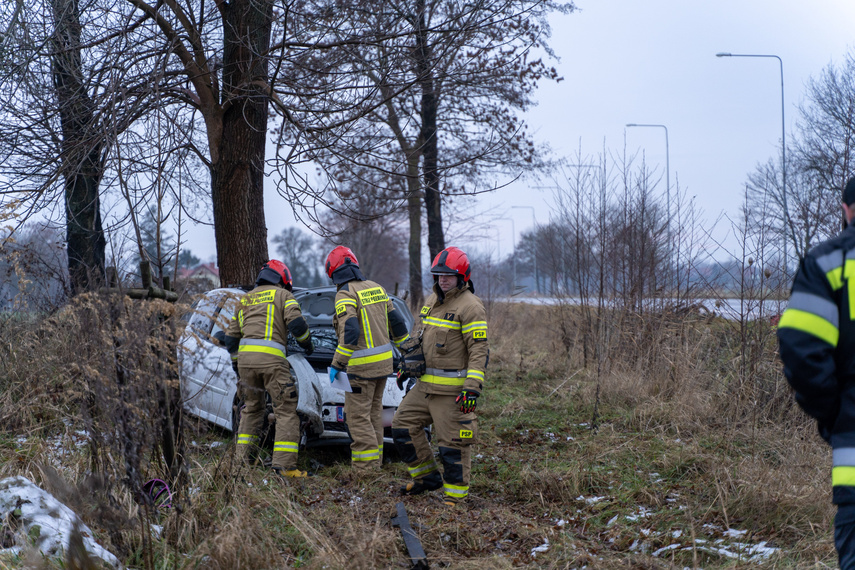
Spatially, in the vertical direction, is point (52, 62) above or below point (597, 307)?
above

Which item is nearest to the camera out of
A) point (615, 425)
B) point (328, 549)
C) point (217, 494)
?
point (328, 549)

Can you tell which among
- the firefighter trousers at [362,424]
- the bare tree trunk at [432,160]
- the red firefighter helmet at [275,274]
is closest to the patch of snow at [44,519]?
the firefighter trousers at [362,424]

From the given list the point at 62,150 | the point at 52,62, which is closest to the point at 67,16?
the point at 52,62

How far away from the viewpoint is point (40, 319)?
8.01 m

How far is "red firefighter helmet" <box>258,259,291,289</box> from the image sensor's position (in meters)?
6.41

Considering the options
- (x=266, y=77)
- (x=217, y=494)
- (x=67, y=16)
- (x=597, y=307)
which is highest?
(x=67, y=16)

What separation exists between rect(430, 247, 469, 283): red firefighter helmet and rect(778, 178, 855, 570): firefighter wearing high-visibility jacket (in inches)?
125

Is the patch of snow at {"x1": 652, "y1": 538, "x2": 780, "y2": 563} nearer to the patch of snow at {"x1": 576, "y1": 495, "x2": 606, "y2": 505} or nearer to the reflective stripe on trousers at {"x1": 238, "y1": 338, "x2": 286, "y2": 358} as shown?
the patch of snow at {"x1": 576, "y1": 495, "x2": 606, "y2": 505}

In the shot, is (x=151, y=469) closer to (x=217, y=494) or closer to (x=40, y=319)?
(x=217, y=494)

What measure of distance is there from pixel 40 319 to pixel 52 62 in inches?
117

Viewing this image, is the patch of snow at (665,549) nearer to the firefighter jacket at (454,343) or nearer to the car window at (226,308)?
the firefighter jacket at (454,343)

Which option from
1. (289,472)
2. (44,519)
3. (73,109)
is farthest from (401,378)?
(73,109)

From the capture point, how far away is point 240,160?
856cm

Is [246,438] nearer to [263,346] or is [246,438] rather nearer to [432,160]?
[263,346]
